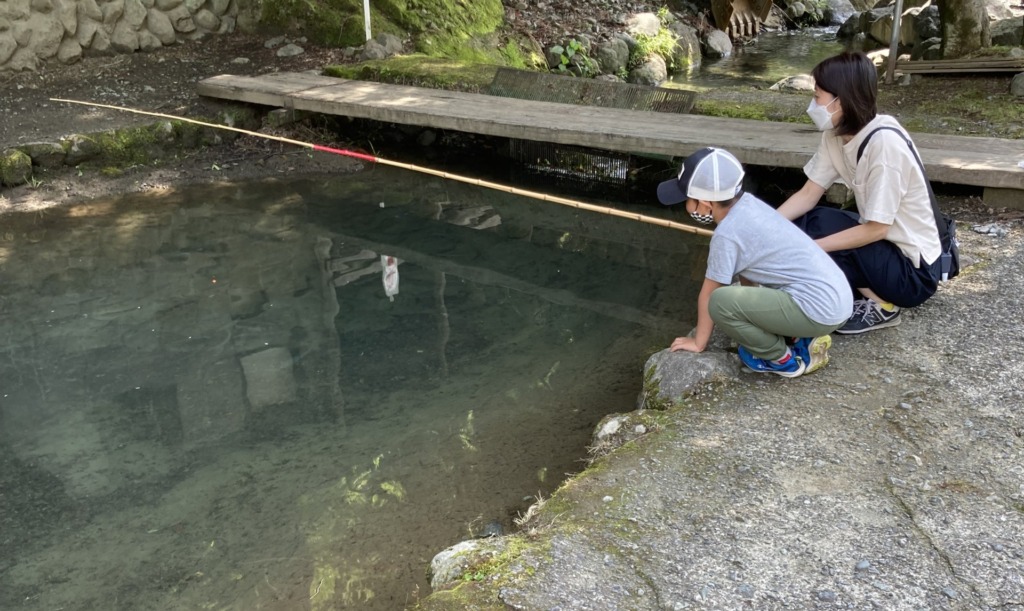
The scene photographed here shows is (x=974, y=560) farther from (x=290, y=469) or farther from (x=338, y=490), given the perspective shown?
(x=290, y=469)

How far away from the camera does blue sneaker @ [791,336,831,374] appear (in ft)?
12.1

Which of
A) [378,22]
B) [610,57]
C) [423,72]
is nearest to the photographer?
[423,72]

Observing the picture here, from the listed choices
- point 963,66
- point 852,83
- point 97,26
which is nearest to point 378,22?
point 97,26

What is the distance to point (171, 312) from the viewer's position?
17.6 feet

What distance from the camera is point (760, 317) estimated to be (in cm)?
348

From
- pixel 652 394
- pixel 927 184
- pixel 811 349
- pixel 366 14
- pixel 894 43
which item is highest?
pixel 366 14

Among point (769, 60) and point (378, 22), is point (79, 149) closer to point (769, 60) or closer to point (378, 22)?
point (378, 22)

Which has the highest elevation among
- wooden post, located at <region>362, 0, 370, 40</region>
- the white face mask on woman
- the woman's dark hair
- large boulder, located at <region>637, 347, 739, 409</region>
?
wooden post, located at <region>362, 0, 370, 40</region>

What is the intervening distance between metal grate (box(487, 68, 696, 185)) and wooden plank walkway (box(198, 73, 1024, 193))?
15.0 inches

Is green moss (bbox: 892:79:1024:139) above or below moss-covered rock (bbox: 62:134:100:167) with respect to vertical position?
above

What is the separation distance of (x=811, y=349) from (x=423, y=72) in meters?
5.87

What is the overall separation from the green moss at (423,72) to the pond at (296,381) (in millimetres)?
1623

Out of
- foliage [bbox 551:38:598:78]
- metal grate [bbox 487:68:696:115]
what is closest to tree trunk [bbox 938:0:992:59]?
metal grate [bbox 487:68:696:115]

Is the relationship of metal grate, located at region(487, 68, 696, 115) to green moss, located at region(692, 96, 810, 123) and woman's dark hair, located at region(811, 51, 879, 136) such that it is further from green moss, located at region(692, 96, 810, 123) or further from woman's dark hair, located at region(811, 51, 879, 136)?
woman's dark hair, located at region(811, 51, 879, 136)
